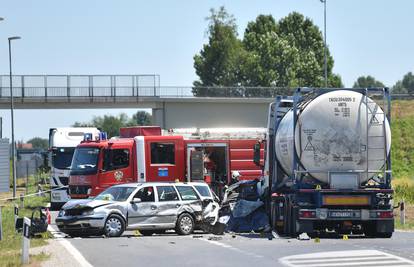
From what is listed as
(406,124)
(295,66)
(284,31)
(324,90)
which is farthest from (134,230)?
(284,31)

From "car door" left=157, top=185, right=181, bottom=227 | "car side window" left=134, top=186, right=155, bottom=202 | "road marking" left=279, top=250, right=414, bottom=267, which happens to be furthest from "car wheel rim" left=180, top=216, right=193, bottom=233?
"road marking" left=279, top=250, right=414, bottom=267

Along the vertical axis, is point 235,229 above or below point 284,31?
below

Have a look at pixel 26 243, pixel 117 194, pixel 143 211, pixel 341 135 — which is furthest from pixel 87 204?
pixel 341 135

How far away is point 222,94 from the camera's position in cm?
6906

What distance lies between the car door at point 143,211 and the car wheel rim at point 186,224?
31.7 inches

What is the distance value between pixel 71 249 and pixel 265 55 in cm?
8567

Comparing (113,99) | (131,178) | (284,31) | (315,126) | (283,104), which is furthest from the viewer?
(284,31)

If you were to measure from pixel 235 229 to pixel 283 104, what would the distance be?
12.9 feet

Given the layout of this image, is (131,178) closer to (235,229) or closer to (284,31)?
(235,229)

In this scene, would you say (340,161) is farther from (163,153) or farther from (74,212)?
(163,153)

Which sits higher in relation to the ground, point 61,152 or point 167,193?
point 61,152

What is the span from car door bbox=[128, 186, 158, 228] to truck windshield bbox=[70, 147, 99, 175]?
798 centimetres

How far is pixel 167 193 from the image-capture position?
89.9 feet

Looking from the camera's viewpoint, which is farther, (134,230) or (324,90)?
(134,230)
